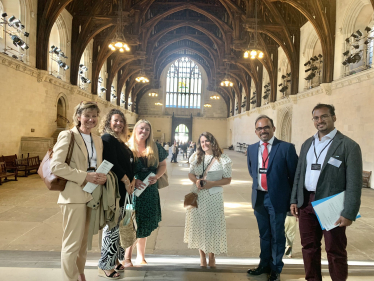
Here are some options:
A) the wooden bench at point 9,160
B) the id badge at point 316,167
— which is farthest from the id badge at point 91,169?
the wooden bench at point 9,160

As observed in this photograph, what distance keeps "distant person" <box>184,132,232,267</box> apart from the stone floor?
22 cm

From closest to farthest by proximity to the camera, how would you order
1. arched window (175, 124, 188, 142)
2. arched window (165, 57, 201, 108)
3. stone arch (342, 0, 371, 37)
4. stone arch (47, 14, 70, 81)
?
stone arch (342, 0, 371, 37) < stone arch (47, 14, 70, 81) < arched window (165, 57, 201, 108) < arched window (175, 124, 188, 142)

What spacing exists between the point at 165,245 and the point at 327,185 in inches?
93.8

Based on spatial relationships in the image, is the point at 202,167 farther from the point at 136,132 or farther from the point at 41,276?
the point at 41,276

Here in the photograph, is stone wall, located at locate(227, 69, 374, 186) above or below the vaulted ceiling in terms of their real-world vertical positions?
below

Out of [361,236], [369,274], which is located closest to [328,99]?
[361,236]

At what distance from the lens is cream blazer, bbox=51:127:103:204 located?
2049mm

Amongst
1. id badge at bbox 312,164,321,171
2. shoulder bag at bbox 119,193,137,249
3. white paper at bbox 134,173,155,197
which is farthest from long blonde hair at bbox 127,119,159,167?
id badge at bbox 312,164,321,171

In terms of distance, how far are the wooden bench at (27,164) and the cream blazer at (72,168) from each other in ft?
28.0

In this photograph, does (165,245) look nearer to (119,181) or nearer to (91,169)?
(119,181)

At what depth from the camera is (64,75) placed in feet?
47.8

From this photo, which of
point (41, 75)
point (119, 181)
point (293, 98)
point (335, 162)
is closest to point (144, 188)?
point (119, 181)

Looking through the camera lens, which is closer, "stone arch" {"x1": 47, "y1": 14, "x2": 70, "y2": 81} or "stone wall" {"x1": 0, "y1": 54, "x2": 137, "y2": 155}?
"stone wall" {"x1": 0, "y1": 54, "x2": 137, "y2": 155}

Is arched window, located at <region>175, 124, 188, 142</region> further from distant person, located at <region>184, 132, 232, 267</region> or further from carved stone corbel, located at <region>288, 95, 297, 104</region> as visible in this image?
distant person, located at <region>184, 132, 232, 267</region>
